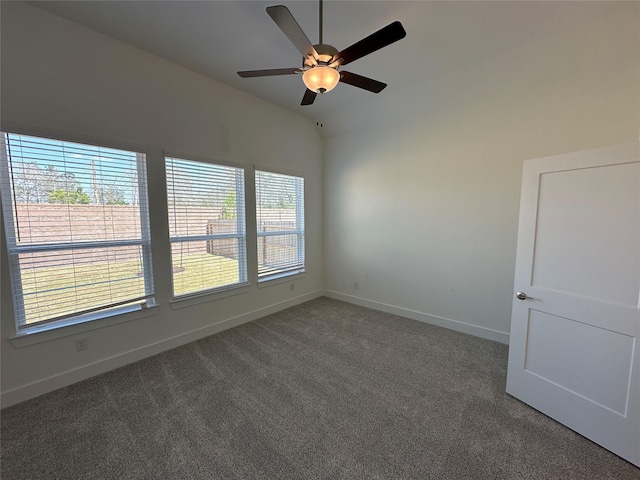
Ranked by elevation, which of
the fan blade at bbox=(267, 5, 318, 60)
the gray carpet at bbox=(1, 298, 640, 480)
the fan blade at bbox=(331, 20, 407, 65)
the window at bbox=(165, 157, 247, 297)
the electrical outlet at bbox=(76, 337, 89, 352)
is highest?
the fan blade at bbox=(267, 5, 318, 60)

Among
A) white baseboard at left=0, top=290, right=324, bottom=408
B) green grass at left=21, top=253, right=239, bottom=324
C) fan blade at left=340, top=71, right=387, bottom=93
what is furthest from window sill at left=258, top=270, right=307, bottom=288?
fan blade at left=340, top=71, right=387, bottom=93

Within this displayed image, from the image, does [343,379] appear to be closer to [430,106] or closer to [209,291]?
[209,291]

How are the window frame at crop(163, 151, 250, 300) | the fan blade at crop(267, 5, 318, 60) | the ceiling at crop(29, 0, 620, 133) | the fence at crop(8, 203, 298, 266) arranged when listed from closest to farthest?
the fan blade at crop(267, 5, 318, 60)
the ceiling at crop(29, 0, 620, 133)
the fence at crop(8, 203, 298, 266)
the window frame at crop(163, 151, 250, 300)

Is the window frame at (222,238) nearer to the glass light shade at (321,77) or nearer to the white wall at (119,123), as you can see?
the white wall at (119,123)

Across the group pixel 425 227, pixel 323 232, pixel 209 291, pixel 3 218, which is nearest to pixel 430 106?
pixel 425 227

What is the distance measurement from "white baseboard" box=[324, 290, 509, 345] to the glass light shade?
10.3ft

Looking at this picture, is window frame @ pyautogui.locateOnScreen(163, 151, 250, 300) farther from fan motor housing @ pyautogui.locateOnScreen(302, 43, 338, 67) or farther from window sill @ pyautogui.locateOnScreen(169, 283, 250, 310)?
fan motor housing @ pyautogui.locateOnScreen(302, 43, 338, 67)

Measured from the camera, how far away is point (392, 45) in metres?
2.37

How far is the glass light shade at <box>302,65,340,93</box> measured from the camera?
1737 mm

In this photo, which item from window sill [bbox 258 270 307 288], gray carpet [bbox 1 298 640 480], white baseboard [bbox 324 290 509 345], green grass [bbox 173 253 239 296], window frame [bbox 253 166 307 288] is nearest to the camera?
gray carpet [bbox 1 298 640 480]

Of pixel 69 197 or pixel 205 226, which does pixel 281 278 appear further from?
pixel 69 197

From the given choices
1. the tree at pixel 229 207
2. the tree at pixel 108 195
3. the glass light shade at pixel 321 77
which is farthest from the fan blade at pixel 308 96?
the tree at pixel 108 195

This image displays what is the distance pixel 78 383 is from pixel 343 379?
2370 mm

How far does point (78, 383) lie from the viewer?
2.24 metres
